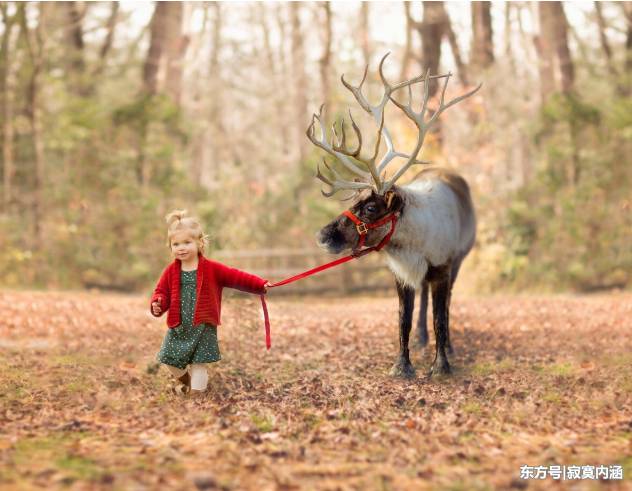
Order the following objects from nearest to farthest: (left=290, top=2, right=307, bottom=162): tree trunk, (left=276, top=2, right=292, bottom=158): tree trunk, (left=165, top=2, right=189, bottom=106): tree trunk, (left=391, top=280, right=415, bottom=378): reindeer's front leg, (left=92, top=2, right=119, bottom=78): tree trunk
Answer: (left=391, top=280, right=415, bottom=378): reindeer's front leg, (left=165, top=2, right=189, bottom=106): tree trunk, (left=92, top=2, right=119, bottom=78): tree trunk, (left=290, top=2, right=307, bottom=162): tree trunk, (left=276, top=2, right=292, bottom=158): tree trunk

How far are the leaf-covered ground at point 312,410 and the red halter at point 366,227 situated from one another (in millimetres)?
1172

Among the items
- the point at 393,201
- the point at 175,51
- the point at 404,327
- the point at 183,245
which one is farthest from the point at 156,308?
the point at 175,51

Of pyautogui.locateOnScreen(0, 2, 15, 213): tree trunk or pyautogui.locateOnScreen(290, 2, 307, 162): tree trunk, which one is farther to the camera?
pyautogui.locateOnScreen(290, 2, 307, 162): tree trunk

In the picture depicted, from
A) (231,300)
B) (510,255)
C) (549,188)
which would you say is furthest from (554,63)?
(231,300)

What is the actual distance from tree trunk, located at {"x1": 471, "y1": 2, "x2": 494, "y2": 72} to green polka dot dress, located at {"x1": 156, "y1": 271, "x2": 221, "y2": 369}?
12978 mm

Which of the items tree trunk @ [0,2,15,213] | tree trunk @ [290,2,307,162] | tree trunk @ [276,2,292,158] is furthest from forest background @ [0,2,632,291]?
tree trunk @ [276,2,292,158]

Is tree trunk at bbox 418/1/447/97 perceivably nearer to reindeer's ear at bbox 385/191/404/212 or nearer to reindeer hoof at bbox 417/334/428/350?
reindeer hoof at bbox 417/334/428/350

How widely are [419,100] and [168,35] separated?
19.4 feet

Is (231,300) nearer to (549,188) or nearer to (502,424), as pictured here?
(502,424)

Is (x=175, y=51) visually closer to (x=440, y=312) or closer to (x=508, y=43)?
(x=508, y=43)

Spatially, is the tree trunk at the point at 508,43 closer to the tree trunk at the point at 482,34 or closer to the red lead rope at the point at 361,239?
the tree trunk at the point at 482,34

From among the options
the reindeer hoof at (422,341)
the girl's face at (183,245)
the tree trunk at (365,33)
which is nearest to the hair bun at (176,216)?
the girl's face at (183,245)

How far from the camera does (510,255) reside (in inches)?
523

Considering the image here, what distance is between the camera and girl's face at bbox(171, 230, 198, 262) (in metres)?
5.01
